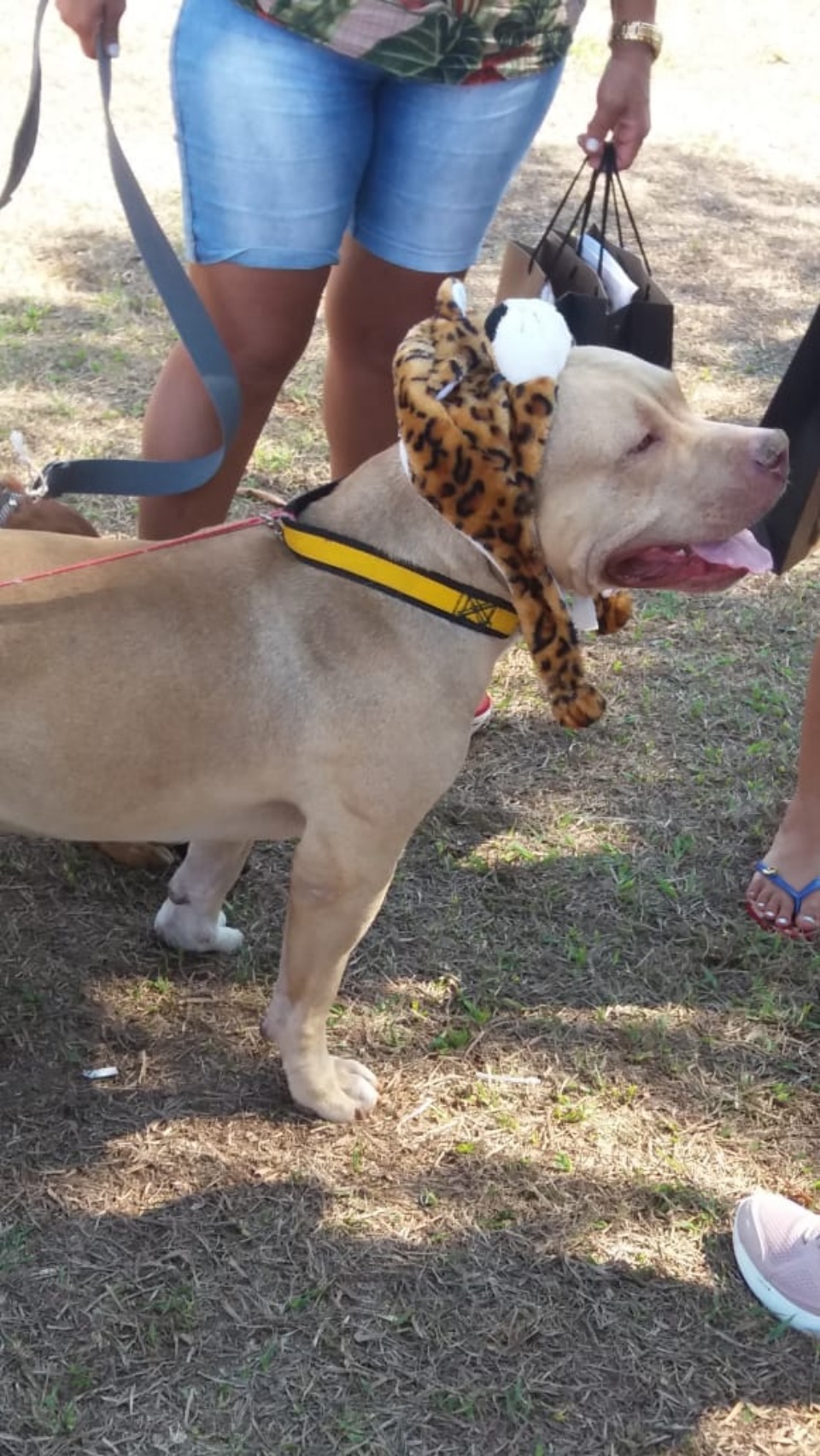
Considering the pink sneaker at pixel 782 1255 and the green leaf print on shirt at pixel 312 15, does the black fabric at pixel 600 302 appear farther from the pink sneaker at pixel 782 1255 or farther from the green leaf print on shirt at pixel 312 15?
the pink sneaker at pixel 782 1255

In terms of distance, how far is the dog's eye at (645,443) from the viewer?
2.23 metres

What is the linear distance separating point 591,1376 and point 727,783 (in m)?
1.78

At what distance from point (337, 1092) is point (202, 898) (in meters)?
0.51

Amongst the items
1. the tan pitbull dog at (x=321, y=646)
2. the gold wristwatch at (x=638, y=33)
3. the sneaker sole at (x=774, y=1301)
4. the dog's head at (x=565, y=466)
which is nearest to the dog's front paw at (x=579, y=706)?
the dog's head at (x=565, y=466)

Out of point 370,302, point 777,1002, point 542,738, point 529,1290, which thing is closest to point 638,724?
point 542,738

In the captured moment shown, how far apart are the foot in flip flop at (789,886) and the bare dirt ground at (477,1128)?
0.06m

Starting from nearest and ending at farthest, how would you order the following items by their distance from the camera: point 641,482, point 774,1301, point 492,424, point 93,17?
point 492,424 → point 641,482 → point 774,1301 → point 93,17

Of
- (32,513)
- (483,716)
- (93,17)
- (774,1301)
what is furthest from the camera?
(483,716)

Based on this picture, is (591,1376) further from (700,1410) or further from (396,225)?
(396,225)

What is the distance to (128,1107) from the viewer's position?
8.97 ft

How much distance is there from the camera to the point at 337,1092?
2729 millimetres

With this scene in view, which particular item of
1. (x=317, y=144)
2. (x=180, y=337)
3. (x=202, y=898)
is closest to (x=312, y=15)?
(x=317, y=144)

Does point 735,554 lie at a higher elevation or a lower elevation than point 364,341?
higher

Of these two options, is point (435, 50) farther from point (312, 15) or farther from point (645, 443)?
point (645, 443)
